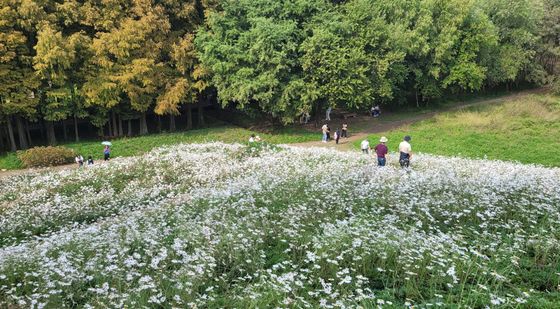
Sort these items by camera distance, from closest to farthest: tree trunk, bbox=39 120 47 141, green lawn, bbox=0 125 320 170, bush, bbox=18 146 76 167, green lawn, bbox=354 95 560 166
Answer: green lawn, bbox=354 95 560 166 < bush, bbox=18 146 76 167 < green lawn, bbox=0 125 320 170 < tree trunk, bbox=39 120 47 141

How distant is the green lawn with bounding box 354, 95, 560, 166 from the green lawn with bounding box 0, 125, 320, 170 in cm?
657

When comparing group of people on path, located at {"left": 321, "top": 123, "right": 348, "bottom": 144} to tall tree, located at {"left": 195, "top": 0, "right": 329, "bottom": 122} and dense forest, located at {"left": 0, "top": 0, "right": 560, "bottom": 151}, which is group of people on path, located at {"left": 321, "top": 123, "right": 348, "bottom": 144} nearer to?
dense forest, located at {"left": 0, "top": 0, "right": 560, "bottom": 151}

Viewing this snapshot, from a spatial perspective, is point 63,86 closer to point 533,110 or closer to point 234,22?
point 234,22

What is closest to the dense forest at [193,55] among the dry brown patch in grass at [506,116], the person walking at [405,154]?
the dry brown patch in grass at [506,116]

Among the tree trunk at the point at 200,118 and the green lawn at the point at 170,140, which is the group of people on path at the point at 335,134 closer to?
the green lawn at the point at 170,140

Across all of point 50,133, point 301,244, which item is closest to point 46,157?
point 50,133

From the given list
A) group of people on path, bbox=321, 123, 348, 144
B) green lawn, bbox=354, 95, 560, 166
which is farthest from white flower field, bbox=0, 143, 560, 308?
group of people on path, bbox=321, 123, 348, 144

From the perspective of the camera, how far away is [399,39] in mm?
34906

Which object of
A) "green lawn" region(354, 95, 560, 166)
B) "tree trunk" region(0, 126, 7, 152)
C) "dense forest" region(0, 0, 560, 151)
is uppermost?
"dense forest" region(0, 0, 560, 151)

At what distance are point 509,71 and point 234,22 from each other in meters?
27.8

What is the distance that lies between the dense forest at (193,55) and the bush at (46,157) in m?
4.19

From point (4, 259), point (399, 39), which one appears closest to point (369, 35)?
point (399, 39)

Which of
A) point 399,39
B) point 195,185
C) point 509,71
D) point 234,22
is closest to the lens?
point 195,185

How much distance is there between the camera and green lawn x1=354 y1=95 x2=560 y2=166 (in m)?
23.1
